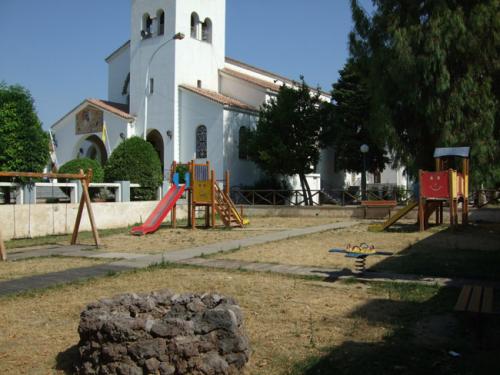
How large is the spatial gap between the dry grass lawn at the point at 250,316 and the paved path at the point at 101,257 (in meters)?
0.68

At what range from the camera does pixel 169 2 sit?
3591 centimetres

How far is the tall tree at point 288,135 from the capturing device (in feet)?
105

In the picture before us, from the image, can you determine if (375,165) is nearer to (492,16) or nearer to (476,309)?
(492,16)

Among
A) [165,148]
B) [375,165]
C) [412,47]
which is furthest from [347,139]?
[412,47]


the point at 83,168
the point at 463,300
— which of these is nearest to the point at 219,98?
the point at 83,168

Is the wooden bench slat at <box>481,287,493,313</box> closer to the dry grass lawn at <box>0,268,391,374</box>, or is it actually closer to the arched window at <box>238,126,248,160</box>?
the dry grass lawn at <box>0,268,391,374</box>

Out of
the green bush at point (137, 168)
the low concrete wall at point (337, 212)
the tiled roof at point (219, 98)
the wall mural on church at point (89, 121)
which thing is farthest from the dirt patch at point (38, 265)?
the wall mural on church at point (89, 121)

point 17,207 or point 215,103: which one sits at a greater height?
point 215,103

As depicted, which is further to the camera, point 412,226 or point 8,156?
point 8,156

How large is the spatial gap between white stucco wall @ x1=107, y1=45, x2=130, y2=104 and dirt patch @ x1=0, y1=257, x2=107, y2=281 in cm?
3242

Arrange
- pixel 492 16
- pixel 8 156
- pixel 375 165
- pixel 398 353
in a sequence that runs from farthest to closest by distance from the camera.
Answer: pixel 375 165 → pixel 8 156 → pixel 492 16 → pixel 398 353

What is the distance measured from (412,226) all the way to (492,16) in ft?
28.8

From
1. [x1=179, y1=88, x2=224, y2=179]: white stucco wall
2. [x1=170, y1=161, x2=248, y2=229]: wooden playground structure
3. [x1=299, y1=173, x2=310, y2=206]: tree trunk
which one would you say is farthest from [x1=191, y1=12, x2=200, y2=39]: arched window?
[x1=170, y1=161, x2=248, y2=229]: wooden playground structure

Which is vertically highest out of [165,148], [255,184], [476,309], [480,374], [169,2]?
[169,2]
